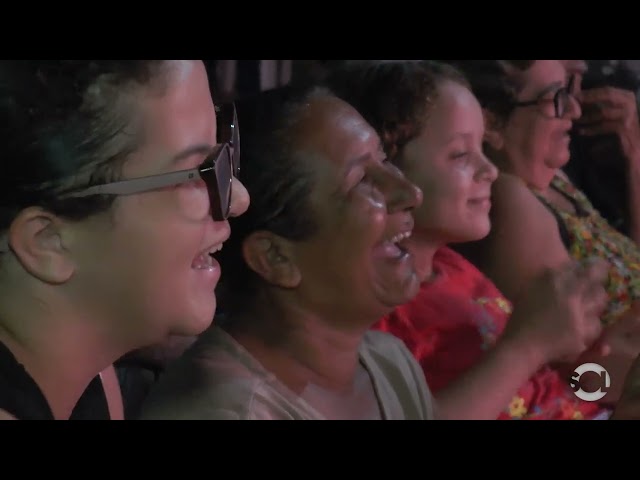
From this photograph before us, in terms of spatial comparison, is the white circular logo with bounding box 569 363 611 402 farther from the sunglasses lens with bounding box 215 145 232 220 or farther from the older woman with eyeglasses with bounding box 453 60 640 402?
the sunglasses lens with bounding box 215 145 232 220

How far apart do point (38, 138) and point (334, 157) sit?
463mm

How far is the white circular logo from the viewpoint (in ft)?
5.00

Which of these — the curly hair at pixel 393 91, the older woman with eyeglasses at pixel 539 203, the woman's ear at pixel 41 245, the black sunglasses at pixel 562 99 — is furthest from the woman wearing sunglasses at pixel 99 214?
the black sunglasses at pixel 562 99

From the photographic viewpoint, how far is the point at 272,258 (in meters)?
1.42

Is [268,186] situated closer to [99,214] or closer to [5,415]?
[99,214]

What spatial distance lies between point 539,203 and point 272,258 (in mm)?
481

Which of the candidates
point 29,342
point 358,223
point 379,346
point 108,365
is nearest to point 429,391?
point 379,346

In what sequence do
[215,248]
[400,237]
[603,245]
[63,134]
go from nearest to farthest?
1. [63,134]
2. [215,248]
3. [400,237]
4. [603,245]

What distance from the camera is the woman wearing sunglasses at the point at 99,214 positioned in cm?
115

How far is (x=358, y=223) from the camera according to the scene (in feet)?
4.64

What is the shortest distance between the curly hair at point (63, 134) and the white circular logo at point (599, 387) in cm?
84

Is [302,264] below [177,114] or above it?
below

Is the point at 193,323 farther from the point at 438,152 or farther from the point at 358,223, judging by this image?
the point at 438,152

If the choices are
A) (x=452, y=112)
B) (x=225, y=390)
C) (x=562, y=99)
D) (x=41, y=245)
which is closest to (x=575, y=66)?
(x=562, y=99)
